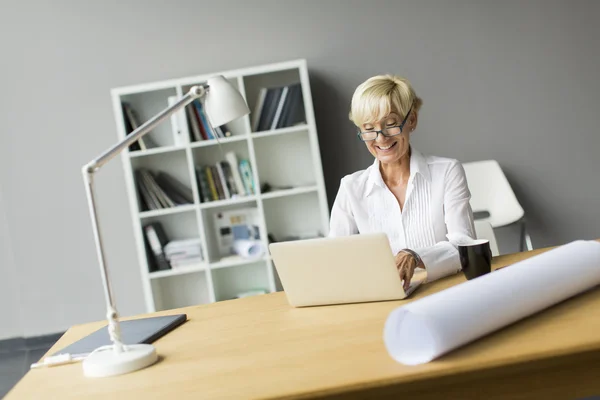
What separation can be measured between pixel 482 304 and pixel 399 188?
4.08 ft

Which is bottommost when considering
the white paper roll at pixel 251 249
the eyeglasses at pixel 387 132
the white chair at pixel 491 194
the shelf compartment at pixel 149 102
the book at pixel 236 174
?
the white paper roll at pixel 251 249

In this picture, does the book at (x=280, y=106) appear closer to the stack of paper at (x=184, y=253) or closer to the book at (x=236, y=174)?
the book at (x=236, y=174)

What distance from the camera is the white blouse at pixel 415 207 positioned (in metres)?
2.58

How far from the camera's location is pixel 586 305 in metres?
1.63

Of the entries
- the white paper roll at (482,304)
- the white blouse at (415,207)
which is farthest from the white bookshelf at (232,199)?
the white paper roll at (482,304)

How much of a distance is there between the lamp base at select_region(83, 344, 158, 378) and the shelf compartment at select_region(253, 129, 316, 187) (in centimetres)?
298

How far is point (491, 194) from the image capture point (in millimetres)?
4465

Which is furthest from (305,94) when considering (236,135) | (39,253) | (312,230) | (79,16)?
(39,253)

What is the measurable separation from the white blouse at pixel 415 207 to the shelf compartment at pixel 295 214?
1.95 m

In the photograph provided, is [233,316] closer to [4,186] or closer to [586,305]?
[586,305]

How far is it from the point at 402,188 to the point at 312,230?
6.73 ft

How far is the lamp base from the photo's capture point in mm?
1626

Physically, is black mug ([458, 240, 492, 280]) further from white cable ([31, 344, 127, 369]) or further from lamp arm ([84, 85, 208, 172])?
white cable ([31, 344, 127, 369])

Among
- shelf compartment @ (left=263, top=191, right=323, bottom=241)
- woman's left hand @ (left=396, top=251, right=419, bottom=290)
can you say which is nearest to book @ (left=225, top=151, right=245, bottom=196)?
shelf compartment @ (left=263, top=191, right=323, bottom=241)
